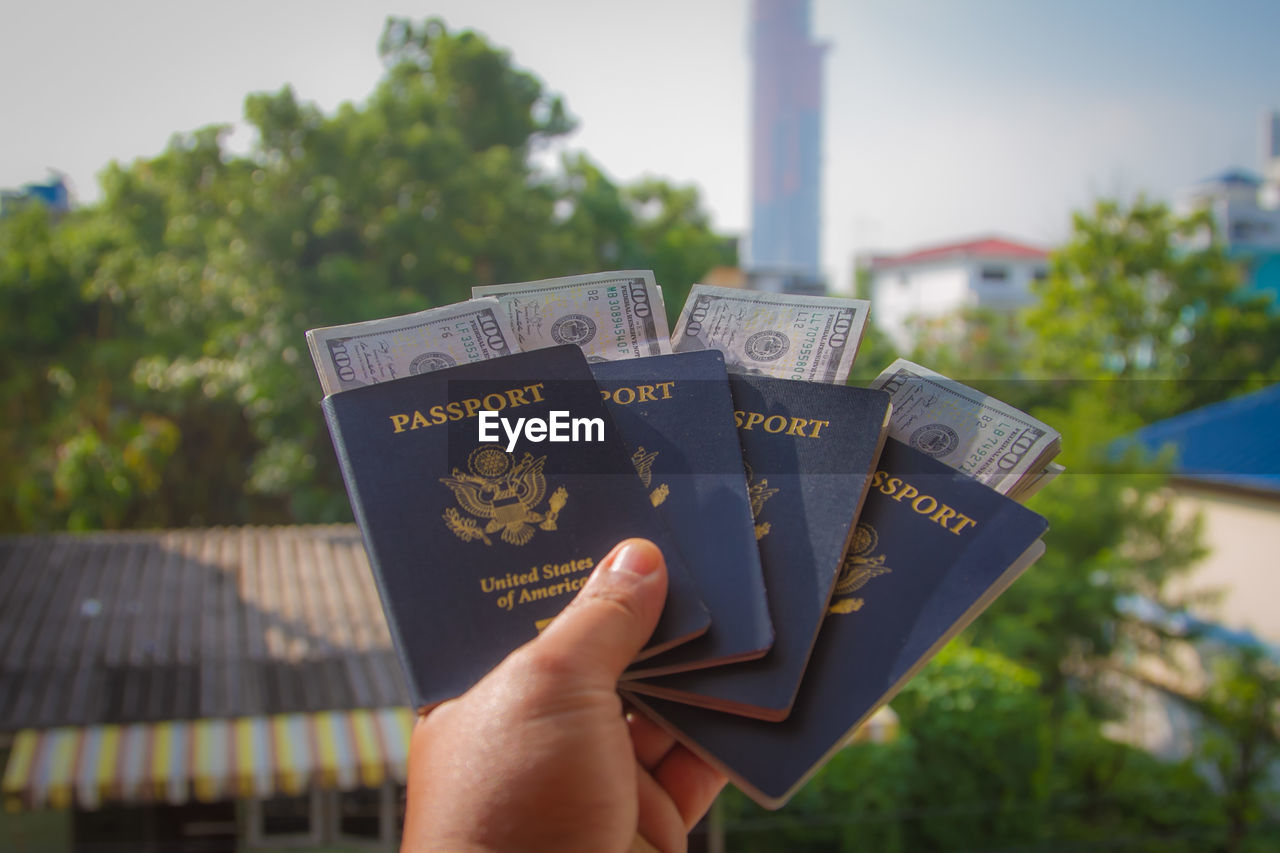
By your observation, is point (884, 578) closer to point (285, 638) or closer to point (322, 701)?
point (322, 701)

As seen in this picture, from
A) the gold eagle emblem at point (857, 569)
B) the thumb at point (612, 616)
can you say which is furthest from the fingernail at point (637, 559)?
the gold eagle emblem at point (857, 569)

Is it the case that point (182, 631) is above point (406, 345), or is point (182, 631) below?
below

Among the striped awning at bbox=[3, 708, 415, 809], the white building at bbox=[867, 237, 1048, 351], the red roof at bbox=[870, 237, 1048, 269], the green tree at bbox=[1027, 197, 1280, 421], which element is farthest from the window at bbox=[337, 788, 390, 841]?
the red roof at bbox=[870, 237, 1048, 269]

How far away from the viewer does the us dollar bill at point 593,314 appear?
1.45 meters

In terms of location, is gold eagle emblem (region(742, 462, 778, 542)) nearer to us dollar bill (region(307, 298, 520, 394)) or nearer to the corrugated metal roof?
us dollar bill (region(307, 298, 520, 394))

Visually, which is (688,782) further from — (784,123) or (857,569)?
(784,123)

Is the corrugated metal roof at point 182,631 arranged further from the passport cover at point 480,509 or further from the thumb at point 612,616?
the thumb at point 612,616

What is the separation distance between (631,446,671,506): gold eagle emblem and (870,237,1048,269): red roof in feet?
103

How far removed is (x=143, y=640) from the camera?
20.0 ft

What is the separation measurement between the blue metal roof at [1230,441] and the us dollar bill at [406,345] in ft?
37.5

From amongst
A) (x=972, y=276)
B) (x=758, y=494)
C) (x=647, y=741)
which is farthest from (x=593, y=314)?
(x=972, y=276)

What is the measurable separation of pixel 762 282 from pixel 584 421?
24913mm

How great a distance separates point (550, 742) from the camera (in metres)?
1.06

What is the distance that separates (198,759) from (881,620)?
5.08m
